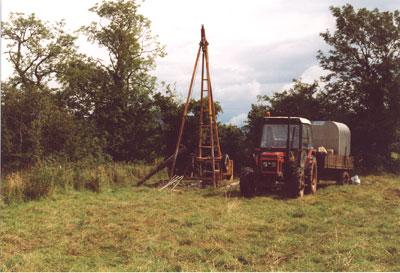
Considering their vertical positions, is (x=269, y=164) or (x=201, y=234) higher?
(x=269, y=164)

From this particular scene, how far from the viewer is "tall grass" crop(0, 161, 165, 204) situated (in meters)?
13.3

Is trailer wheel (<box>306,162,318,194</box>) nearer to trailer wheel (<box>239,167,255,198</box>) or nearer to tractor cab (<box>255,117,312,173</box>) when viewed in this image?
tractor cab (<box>255,117,312,173</box>)

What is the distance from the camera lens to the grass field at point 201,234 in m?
7.32

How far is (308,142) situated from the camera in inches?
608

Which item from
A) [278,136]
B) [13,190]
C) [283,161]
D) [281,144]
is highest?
[278,136]

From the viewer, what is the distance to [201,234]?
9.16 m

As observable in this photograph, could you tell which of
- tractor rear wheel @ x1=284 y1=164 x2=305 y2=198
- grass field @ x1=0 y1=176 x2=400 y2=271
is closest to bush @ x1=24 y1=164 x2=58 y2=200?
grass field @ x1=0 y1=176 x2=400 y2=271

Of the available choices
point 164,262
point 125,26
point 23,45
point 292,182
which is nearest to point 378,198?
point 292,182

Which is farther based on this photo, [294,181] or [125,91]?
[125,91]

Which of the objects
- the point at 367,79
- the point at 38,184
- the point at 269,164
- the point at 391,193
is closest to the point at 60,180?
the point at 38,184

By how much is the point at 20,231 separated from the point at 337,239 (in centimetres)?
619

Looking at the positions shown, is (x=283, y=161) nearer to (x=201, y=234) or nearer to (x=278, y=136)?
(x=278, y=136)

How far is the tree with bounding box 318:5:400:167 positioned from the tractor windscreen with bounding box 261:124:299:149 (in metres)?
12.6

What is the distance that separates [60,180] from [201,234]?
305 inches
